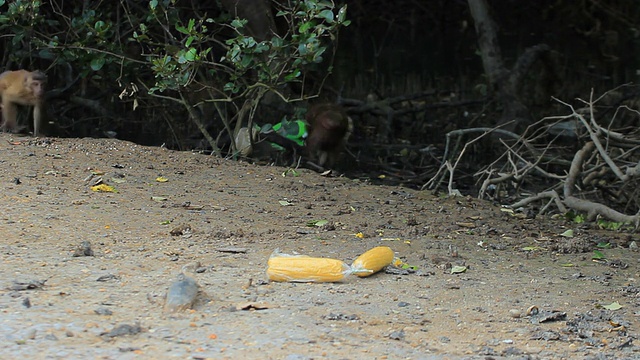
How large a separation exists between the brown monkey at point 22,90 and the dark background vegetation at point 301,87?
0.33 metres

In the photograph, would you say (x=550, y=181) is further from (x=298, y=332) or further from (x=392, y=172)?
(x=298, y=332)

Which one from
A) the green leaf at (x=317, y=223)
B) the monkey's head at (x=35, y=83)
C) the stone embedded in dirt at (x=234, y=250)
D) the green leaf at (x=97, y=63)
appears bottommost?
the green leaf at (x=317, y=223)

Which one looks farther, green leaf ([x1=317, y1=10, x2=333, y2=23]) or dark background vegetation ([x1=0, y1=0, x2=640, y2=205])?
dark background vegetation ([x1=0, y1=0, x2=640, y2=205])

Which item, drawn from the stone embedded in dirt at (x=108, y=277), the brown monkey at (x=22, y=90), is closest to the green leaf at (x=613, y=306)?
the stone embedded in dirt at (x=108, y=277)

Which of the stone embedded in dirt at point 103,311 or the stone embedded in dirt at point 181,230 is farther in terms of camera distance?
the stone embedded in dirt at point 181,230

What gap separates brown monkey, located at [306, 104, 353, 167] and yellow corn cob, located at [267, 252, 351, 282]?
5719mm

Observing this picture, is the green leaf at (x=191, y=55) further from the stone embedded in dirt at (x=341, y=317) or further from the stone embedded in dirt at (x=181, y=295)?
the stone embedded in dirt at (x=341, y=317)

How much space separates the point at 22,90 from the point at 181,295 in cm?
555

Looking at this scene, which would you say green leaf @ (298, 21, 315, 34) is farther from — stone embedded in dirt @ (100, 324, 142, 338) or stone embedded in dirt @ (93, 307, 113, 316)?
stone embedded in dirt @ (100, 324, 142, 338)

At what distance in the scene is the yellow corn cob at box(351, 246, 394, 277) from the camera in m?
4.33

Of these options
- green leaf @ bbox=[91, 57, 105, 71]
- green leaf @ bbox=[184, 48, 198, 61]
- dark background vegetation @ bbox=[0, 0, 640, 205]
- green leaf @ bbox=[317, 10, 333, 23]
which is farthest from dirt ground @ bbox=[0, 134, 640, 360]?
dark background vegetation @ bbox=[0, 0, 640, 205]

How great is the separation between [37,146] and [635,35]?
1547 cm

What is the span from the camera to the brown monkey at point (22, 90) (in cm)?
868

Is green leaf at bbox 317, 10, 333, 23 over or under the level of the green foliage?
over
